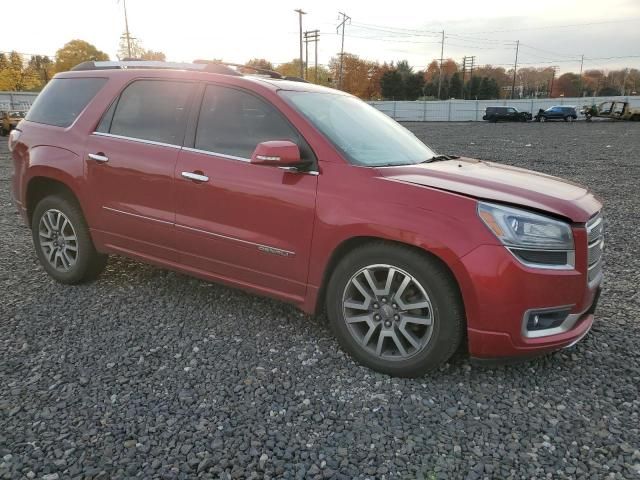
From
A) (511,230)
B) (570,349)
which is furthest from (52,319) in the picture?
(570,349)

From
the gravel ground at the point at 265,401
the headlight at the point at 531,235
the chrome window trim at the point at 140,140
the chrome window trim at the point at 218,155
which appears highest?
the chrome window trim at the point at 140,140

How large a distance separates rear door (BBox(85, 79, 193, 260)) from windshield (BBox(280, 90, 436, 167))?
0.95 meters

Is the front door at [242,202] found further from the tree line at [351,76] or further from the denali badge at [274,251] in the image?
the tree line at [351,76]

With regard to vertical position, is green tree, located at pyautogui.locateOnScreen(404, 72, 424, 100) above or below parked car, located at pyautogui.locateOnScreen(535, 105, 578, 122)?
above

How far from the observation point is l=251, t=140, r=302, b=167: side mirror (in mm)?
3197

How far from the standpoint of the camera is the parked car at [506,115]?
48.1 meters

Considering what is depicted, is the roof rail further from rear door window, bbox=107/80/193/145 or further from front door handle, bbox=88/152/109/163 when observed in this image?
front door handle, bbox=88/152/109/163

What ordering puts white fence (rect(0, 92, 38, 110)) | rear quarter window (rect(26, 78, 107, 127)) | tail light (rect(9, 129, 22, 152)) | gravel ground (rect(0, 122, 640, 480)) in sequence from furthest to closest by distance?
white fence (rect(0, 92, 38, 110)) < tail light (rect(9, 129, 22, 152)) < rear quarter window (rect(26, 78, 107, 127)) < gravel ground (rect(0, 122, 640, 480))

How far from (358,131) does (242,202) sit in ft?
3.36

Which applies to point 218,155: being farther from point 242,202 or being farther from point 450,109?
point 450,109

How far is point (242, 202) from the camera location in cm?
353

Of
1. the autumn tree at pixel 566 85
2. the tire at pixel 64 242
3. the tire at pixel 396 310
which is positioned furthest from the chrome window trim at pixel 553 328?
the autumn tree at pixel 566 85

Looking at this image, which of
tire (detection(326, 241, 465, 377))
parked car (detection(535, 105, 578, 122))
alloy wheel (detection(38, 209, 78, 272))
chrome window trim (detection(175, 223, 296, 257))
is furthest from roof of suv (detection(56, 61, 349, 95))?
parked car (detection(535, 105, 578, 122))

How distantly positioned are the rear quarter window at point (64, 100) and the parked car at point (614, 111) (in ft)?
154
